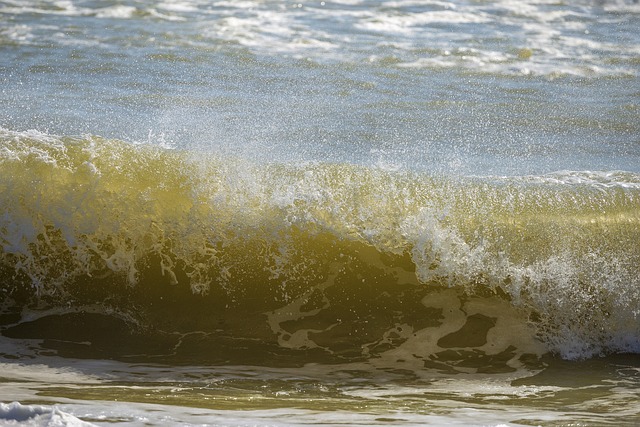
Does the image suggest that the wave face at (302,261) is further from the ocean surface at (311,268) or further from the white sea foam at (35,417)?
the white sea foam at (35,417)

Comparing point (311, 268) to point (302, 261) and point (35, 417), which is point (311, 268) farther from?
point (35, 417)

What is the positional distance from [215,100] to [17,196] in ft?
9.21

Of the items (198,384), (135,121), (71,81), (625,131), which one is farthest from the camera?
(71,81)

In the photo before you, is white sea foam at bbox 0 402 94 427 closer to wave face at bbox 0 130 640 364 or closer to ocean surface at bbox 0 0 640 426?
ocean surface at bbox 0 0 640 426

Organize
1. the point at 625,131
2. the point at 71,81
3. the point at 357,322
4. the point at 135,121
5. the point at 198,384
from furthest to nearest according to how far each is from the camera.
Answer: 1. the point at 71,81
2. the point at 625,131
3. the point at 135,121
4. the point at 357,322
5. the point at 198,384

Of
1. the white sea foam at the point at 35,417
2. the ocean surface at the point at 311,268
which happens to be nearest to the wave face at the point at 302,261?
the ocean surface at the point at 311,268

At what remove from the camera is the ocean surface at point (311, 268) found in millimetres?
4527

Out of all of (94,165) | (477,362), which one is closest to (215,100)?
(94,165)

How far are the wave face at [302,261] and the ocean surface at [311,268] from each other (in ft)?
0.04

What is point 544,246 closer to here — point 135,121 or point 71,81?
point 135,121

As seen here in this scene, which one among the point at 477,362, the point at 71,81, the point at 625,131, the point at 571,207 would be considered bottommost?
the point at 477,362

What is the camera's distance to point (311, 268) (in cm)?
575

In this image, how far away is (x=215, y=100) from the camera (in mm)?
8195

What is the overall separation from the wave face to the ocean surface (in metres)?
0.01
